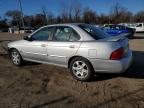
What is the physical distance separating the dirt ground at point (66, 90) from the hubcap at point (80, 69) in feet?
0.70

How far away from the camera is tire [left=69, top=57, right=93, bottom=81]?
5795 mm

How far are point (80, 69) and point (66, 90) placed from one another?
81 centimetres

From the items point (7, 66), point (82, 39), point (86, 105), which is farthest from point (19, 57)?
point (86, 105)

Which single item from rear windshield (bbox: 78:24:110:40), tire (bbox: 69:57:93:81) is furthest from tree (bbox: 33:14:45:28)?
tire (bbox: 69:57:93:81)

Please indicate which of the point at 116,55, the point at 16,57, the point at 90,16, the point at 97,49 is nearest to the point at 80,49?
the point at 97,49

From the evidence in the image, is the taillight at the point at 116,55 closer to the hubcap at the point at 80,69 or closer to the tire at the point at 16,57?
the hubcap at the point at 80,69

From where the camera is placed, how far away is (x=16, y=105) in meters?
4.55

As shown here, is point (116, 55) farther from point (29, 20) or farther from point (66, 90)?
point (29, 20)

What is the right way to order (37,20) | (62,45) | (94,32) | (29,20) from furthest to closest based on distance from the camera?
(29,20), (37,20), (94,32), (62,45)

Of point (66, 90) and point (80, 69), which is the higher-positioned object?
point (80, 69)

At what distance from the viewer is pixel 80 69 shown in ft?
19.5

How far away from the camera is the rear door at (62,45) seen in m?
6.00

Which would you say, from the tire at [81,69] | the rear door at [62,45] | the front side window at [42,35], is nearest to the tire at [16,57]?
the front side window at [42,35]

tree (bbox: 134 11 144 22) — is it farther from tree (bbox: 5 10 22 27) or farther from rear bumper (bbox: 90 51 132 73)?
rear bumper (bbox: 90 51 132 73)
